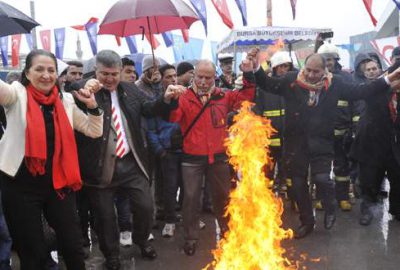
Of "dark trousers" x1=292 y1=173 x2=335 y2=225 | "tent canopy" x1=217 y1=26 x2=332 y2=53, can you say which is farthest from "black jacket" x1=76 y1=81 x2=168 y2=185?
"tent canopy" x1=217 y1=26 x2=332 y2=53

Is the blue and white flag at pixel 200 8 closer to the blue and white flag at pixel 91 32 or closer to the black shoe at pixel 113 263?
the blue and white flag at pixel 91 32

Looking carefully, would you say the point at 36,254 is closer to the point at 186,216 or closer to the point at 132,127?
the point at 132,127

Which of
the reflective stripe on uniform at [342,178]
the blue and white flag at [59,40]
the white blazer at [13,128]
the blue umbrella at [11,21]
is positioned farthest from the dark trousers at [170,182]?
the blue and white flag at [59,40]

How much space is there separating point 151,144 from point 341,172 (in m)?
3.01

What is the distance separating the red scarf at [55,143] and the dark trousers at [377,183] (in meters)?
4.12

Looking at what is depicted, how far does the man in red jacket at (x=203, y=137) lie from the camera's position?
477 cm

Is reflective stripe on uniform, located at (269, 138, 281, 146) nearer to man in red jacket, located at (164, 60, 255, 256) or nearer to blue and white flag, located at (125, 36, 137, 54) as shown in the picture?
man in red jacket, located at (164, 60, 255, 256)

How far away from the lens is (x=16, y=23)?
15.3 feet

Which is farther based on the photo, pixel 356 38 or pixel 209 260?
pixel 356 38

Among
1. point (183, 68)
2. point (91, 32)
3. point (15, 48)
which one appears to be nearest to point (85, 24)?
point (91, 32)

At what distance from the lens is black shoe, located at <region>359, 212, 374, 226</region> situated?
18.6 feet

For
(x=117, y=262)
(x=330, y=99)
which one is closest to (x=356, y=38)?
(x=330, y=99)

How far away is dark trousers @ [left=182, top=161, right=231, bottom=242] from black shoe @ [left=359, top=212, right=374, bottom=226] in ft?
6.57

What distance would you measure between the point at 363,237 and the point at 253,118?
2.28 m
